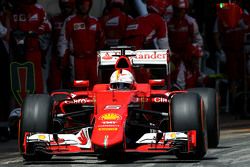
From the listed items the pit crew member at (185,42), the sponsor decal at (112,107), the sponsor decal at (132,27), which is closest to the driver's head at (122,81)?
the sponsor decal at (112,107)

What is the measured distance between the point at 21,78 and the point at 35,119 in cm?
394


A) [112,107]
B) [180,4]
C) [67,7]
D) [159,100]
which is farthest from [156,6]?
[112,107]

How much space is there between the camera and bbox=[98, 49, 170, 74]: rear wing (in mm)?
14875

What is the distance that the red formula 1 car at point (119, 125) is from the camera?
41.2 feet

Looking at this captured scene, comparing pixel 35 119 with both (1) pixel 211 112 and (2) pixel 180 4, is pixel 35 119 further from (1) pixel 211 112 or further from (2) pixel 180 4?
(2) pixel 180 4

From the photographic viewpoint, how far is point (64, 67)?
18203 millimetres

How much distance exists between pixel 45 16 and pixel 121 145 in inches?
229

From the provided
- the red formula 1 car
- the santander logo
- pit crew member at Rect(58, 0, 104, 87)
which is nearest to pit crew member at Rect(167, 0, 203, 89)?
pit crew member at Rect(58, 0, 104, 87)

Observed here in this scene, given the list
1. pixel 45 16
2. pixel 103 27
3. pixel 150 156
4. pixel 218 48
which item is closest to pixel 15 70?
pixel 45 16

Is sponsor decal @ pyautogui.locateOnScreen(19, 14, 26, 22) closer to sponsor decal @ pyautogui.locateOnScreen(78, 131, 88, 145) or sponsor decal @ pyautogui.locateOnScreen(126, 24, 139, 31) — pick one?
sponsor decal @ pyautogui.locateOnScreen(126, 24, 139, 31)

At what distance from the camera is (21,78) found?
55.2ft

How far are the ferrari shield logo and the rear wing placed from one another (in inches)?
86.9

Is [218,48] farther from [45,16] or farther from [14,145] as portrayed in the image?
[14,145]

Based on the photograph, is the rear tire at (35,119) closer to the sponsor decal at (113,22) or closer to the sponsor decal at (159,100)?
the sponsor decal at (159,100)
